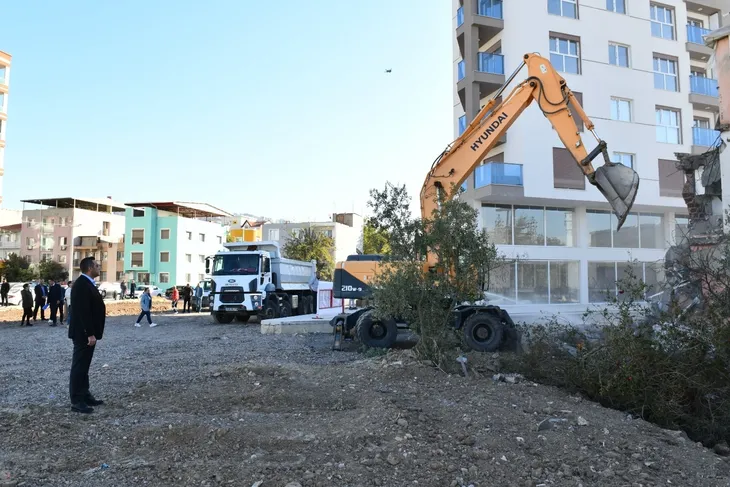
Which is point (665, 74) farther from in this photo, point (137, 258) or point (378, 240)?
point (137, 258)

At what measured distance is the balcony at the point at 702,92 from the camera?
87.9ft

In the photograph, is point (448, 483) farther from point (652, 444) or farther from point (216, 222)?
point (216, 222)

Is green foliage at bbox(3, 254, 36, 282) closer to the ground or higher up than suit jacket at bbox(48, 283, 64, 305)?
higher up

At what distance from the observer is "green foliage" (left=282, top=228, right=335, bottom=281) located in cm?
4675

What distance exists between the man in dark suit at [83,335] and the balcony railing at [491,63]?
21164 millimetres

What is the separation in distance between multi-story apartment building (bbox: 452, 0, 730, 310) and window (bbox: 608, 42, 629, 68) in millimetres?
56

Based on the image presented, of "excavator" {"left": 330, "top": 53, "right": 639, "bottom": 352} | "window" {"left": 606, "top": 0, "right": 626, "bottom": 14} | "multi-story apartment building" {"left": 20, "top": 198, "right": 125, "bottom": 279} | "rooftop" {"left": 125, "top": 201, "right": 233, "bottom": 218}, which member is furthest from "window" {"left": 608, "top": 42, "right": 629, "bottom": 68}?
"multi-story apartment building" {"left": 20, "top": 198, "right": 125, "bottom": 279}

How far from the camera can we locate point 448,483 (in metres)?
4.39

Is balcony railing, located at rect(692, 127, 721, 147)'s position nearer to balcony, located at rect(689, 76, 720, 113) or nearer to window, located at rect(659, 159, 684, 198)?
balcony, located at rect(689, 76, 720, 113)

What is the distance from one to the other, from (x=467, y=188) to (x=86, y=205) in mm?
64813

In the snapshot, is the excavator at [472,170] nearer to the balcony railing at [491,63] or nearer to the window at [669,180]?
the balcony railing at [491,63]

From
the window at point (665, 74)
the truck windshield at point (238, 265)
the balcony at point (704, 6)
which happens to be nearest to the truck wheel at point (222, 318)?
the truck windshield at point (238, 265)

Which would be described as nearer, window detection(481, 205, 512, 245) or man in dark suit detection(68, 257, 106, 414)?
man in dark suit detection(68, 257, 106, 414)

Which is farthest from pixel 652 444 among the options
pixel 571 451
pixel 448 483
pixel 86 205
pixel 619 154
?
pixel 86 205
